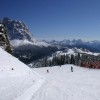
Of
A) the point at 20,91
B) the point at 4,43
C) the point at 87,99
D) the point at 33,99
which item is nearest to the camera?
the point at 33,99

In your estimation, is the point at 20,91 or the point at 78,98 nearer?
the point at 20,91

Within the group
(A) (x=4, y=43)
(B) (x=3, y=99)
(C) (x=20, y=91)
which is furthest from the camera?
(A) (x=4, y=43)

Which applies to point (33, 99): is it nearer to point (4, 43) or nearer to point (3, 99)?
point (3, 99)

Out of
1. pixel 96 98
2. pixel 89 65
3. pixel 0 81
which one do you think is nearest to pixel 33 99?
pixel 0 81

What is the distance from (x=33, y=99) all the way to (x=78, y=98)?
23.6 ft

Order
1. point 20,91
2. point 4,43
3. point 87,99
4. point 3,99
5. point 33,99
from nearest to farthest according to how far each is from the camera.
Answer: point 3,99
point 33,99
point 20,91
point 87,99
point 4,43

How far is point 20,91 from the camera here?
2756 centimetres

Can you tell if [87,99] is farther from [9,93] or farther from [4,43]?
[4,43]

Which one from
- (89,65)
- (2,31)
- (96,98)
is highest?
(2,31)

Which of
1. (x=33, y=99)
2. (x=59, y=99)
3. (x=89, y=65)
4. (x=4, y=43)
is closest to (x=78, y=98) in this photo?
(x=59, y=99)

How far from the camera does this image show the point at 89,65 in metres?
124

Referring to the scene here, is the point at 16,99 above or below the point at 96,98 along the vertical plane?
above

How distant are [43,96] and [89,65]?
9874cm

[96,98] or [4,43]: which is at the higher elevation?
[4,43]
